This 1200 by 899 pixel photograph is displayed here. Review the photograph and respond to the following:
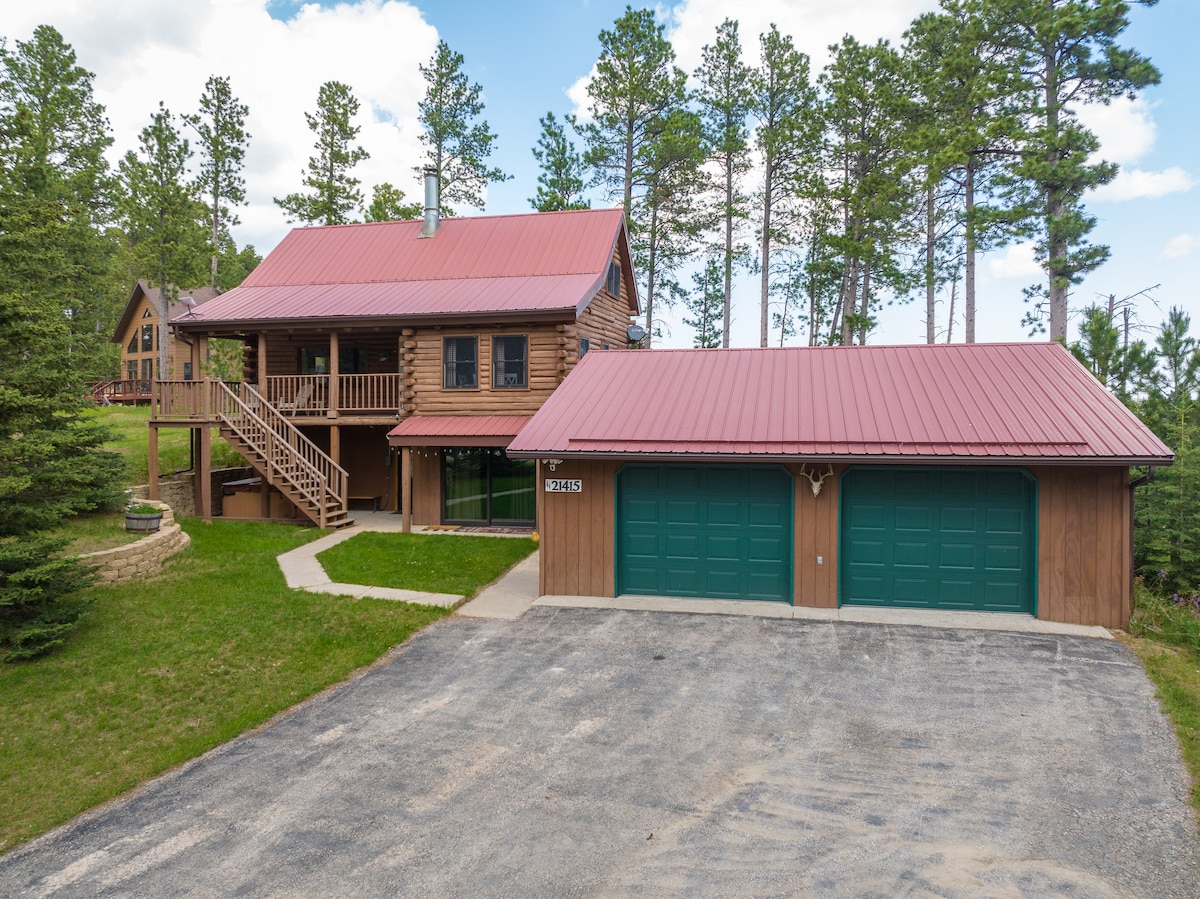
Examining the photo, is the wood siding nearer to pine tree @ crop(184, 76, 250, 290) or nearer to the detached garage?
the detached garage

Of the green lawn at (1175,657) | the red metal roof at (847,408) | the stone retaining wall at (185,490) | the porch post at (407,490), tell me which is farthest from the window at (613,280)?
the green lawn at (1175,657)

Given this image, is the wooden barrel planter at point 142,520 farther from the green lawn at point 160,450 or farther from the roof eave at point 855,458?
the roof eave at point 855,458

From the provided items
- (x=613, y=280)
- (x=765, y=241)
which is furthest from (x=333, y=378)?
(x=765, y=241)

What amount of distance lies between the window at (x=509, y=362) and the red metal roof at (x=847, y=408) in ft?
13.0

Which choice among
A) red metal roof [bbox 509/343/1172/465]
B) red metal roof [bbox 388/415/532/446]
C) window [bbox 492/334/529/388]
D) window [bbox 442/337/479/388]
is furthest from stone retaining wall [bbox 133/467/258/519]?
red metal roof [bbox 509/343/1172/465]

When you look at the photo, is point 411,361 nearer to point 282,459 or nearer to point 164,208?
point 282,459

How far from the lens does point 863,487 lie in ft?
37.4

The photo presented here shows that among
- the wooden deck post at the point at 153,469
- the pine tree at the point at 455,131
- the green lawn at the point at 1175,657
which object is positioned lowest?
the green lawn at the point at 1175,657

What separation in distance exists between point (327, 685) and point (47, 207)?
7368mm

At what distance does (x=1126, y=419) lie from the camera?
35.5 feet

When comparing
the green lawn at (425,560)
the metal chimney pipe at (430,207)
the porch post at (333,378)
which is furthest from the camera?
the metal chimney pipe at (430,207)

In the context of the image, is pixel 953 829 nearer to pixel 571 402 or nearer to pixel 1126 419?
pixel 1126 419

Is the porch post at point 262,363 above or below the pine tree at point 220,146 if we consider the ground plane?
below

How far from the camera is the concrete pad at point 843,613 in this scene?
34.0ft
